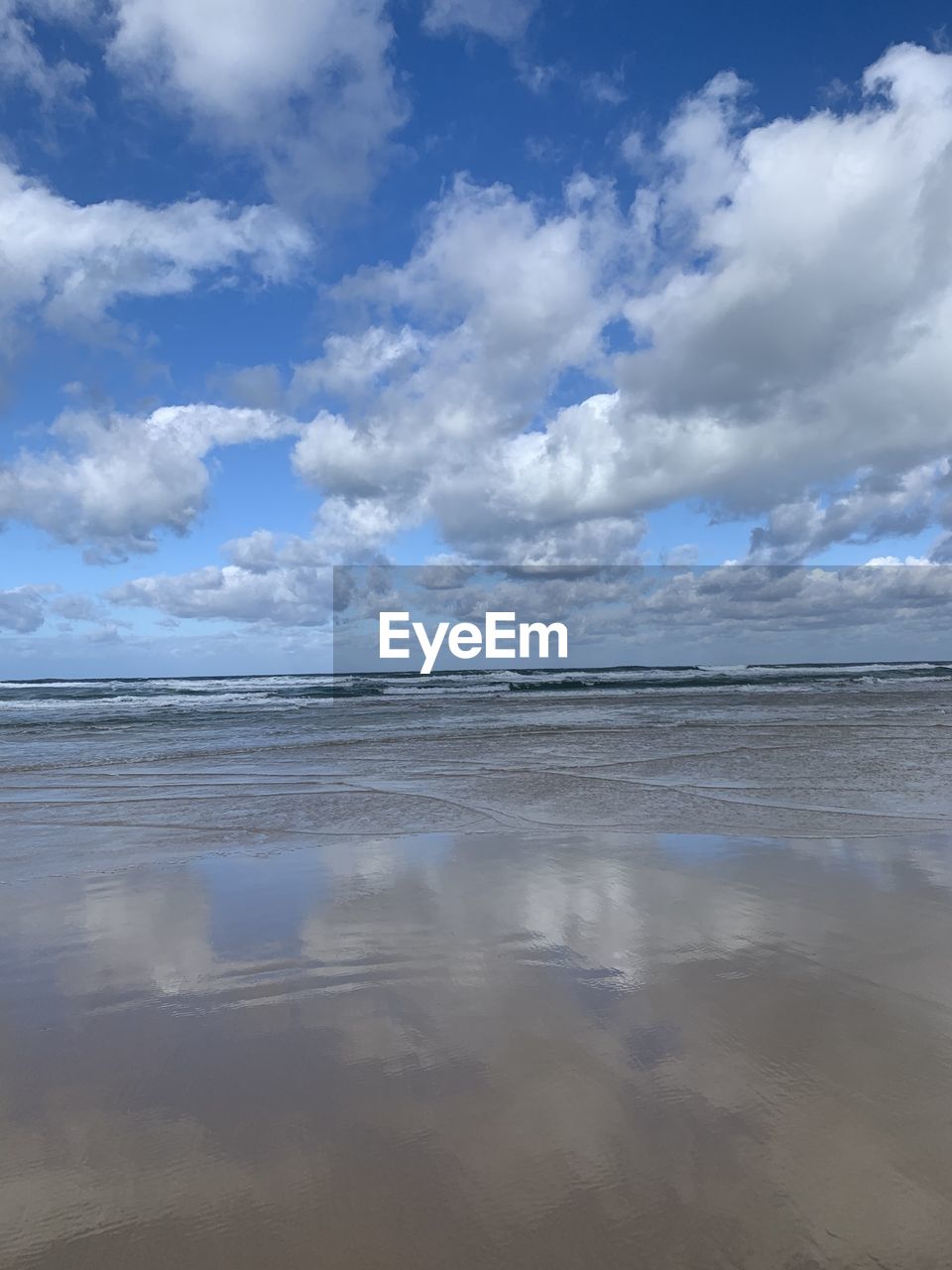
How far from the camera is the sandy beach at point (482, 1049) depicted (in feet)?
7.44

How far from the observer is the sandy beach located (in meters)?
2.27

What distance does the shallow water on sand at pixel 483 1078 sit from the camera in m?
2.24

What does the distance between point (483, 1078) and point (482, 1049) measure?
233 millimetres

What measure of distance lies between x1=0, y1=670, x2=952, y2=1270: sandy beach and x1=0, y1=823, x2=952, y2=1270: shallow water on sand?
0.5 inches

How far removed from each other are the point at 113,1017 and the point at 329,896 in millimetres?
2049

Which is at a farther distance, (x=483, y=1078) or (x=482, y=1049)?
(x=482, y=1049)

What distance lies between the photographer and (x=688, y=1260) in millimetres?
2109

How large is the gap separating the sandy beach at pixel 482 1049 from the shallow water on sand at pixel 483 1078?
0.01m

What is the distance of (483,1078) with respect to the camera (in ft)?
9.96

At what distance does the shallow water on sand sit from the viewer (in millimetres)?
2242

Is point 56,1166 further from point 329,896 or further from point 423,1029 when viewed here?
point 329,896

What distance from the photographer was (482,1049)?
129 inches

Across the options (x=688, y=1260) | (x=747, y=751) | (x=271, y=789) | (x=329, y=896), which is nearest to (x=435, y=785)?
(x=271, y=789)

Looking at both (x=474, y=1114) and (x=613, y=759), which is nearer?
(x=474, y=1114)
